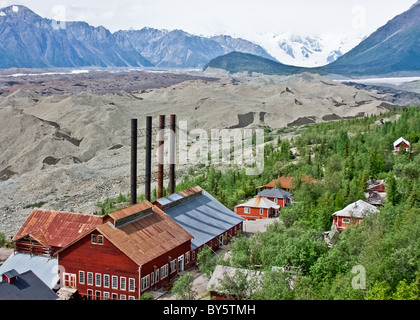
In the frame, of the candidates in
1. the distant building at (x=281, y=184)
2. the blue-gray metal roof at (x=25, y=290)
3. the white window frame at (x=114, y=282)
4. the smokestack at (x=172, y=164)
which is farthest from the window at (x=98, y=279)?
the distant building at (x=281, y=184)

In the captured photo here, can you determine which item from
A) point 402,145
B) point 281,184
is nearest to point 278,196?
point 281,184

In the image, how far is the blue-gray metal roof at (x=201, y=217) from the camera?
34531 mm

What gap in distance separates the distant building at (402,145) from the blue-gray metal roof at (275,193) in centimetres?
1350

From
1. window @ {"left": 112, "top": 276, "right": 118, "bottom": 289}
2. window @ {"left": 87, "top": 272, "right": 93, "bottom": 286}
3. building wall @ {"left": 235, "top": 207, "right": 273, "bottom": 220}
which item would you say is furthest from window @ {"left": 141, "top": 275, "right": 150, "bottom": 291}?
building wall @ {"left": 235, "top": 207, "right": 273, "bottom": 220}

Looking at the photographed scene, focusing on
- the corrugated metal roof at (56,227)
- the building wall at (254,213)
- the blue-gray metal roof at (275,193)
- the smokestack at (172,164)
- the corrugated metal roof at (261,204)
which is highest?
the smokestack at (172,164)

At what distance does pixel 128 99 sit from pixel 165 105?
43.0 ft

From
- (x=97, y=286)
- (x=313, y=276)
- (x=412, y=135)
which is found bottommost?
(x=97, y=286)

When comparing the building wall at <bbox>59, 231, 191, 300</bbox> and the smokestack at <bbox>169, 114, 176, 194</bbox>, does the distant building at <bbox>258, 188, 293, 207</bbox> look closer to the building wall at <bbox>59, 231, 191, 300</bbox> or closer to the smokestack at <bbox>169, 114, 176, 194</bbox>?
the smokestack at <bbox>169, 114, 176, 194</bbox>

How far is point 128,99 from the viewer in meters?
134

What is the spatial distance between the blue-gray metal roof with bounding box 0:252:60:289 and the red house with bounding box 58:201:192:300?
96 cm

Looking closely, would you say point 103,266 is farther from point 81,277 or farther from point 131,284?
point 131,284

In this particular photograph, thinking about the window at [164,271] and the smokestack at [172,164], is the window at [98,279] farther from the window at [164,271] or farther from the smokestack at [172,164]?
the smokestack at [172,164]
